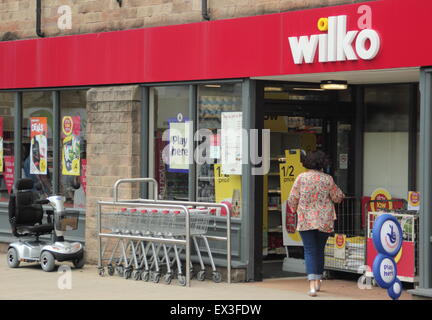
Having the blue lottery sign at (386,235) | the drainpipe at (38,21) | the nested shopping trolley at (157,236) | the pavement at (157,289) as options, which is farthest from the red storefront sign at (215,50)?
the pavement at (157,289)

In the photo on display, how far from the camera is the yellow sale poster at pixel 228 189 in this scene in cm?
1240

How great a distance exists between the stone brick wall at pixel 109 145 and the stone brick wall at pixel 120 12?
3.50 feet

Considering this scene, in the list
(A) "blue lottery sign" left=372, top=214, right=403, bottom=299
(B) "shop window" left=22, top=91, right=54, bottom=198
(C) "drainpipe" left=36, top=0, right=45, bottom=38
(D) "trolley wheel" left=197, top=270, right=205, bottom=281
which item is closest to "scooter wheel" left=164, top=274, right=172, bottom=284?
(D) "trolley wheel" left=197, top=270, right=205, bottom=281

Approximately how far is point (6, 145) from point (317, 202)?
7.29 meters

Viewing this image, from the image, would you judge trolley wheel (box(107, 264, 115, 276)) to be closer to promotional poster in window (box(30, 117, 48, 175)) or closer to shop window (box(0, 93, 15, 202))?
promotional poster in window (box(30, 117, 48, 175))

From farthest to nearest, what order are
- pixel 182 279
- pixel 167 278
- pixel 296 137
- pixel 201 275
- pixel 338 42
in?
pixel 296 137 < pixel 201 275 < pixel 167 278 < pixel 182 279 < pixel 338 42

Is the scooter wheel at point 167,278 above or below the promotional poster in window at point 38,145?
below

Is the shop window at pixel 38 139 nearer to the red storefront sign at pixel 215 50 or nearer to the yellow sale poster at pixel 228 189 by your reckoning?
the red storefront sign at pixel 215 50

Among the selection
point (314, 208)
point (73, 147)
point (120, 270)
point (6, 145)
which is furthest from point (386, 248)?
point (6, 145)

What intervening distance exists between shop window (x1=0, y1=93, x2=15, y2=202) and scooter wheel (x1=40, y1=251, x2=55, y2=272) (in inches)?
120

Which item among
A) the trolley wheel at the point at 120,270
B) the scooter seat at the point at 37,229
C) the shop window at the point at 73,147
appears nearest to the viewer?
the trolley wheel at the point at 120,270

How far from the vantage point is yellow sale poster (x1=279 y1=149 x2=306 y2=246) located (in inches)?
514

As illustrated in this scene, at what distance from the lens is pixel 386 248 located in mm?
9375

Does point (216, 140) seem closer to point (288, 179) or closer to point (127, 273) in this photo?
point (288, 179)
